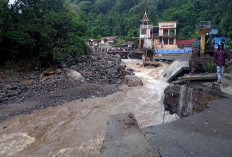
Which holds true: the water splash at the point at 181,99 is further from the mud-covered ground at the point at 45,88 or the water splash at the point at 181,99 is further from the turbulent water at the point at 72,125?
the mud-covered ground at the point at 45,88

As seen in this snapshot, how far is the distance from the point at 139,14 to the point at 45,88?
154 ft

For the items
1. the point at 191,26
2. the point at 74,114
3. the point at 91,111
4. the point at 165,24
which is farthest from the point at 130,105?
the point at 191,26

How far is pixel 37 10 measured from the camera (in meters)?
16.6

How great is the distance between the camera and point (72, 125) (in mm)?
7605

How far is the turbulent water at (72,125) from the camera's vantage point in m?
5.76

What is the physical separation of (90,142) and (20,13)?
51.6 feet

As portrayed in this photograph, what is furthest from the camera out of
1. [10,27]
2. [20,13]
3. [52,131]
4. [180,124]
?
[20,13]

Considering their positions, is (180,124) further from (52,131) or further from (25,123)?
A: (25,123)

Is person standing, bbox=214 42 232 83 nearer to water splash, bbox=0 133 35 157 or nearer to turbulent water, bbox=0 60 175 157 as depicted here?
turbulent water, bbox=0 60 175 157

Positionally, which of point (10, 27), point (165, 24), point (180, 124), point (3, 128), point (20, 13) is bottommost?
point (3, 128)

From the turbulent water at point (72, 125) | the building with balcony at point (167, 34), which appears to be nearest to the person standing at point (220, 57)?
the turbulent water at point (72, 125)

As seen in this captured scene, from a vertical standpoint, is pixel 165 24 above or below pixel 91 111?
above

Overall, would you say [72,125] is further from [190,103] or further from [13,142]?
[190,103]

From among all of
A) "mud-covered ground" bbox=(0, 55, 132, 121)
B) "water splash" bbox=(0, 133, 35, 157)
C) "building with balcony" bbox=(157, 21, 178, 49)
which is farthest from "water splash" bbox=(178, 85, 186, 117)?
"building with balcony" bbox=(157, 21, 178, 49)
